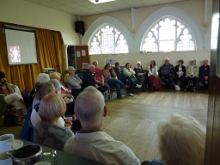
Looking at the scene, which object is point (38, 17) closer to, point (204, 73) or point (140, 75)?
point (140, 75)

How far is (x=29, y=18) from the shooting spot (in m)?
5.29

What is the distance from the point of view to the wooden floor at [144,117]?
2457 mm

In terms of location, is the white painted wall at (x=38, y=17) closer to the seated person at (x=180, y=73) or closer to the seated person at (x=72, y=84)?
the seated person at (x=72, y=84)

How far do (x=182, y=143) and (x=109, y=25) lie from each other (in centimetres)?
699

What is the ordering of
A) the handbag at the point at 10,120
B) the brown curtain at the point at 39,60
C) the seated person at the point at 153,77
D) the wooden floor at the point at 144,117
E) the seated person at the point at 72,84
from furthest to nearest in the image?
1. the seated person at the point at 153,77
2. the brown curtain at the point at 39,60
3. the seated person at the point at 72,84
4. the handbag at the point at 10,120
5. the wooden floor at the point at 144,117

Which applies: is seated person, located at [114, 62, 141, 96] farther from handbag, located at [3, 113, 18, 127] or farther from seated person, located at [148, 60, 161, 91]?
handbag, located at [3, 113, 18, 127]

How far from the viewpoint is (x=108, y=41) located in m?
7.39

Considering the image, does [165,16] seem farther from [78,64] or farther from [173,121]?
[173,121]

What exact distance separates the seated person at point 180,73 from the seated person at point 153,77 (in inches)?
25.9

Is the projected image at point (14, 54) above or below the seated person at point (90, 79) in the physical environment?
above

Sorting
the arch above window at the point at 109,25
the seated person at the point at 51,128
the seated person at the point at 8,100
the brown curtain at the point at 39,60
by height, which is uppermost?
the arch above window at the point at 109,25

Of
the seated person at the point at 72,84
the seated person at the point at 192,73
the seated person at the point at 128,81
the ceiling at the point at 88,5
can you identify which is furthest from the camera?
the seated person at the point at 192,73

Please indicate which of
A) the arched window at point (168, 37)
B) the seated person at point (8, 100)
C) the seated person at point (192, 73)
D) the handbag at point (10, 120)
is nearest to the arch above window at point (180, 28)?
the arched window at point (168, 37)

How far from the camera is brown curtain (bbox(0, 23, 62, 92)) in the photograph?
461 centimetres
